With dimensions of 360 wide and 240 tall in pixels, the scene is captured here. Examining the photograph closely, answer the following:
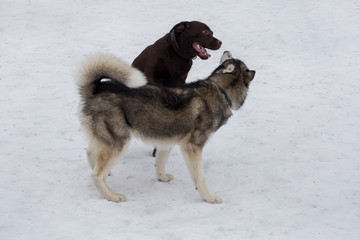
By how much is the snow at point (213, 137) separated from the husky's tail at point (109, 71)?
8.4 inches

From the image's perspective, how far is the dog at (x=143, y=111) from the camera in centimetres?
487

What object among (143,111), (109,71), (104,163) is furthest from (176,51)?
(104,163)

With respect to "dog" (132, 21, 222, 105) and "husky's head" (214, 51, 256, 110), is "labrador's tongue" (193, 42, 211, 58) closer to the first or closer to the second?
"dog" (132, 21, 222, 105)

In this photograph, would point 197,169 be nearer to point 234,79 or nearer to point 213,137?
point 234,79

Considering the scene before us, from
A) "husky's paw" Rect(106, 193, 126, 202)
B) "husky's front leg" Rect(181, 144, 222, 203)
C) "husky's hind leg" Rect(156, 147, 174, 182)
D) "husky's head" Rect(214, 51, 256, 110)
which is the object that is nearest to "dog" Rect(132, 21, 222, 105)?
"husky's head" Rect(214, 51, 256, 110)

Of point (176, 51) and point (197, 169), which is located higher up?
point (176, 51)

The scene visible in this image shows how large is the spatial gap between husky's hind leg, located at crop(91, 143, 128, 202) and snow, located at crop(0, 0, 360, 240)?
0.13 metres

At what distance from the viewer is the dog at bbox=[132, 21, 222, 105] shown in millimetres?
5824

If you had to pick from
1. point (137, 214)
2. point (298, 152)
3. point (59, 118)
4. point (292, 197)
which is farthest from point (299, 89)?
point (137, 214)

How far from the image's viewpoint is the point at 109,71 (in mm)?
4793

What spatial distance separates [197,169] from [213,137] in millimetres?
2105

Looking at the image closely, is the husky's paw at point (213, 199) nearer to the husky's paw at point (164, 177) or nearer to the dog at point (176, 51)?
the husky's paw at point (164, 177)

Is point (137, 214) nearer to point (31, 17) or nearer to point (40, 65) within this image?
point (40, 65)

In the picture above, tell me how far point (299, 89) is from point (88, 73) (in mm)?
5825
